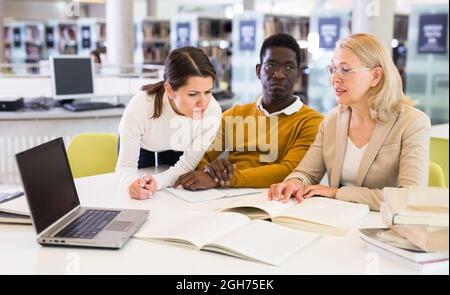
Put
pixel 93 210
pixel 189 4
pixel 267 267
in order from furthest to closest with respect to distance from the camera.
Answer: pixel 189 4 → pixel 93 210 → pixel 267 267

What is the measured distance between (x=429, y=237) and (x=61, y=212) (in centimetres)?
104

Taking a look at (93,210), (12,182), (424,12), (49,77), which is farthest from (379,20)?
(93,210)

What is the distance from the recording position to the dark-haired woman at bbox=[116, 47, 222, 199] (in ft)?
6.84

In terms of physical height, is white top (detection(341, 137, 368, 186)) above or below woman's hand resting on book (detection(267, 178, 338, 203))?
above

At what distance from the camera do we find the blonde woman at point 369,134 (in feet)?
6.44

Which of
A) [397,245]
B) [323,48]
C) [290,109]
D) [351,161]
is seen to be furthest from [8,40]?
[397,245]

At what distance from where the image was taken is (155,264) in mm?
1352

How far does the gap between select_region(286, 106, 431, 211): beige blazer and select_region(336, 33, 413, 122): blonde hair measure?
41mm

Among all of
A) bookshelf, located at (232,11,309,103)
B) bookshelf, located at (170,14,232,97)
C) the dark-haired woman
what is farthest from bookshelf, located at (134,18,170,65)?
the dark-haired woman

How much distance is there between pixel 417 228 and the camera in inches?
50.1

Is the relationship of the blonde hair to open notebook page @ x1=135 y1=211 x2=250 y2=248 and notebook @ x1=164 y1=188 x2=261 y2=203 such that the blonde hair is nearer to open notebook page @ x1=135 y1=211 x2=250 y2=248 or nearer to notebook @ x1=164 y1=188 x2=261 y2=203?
notebook @ x1=164 y1=188 x2=261 y2=203

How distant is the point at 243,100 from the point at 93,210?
6.63 m

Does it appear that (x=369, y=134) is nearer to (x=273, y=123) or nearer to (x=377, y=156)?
(x=377, y=156)

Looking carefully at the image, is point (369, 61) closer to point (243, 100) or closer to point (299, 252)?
point (299, 252)
